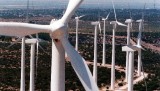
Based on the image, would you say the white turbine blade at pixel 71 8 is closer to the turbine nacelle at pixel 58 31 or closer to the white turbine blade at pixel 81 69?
the turbine nacelle at pixel 58 31

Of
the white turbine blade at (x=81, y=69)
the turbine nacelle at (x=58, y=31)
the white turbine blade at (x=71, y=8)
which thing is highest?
the white turbine blade at (x=71, y=8)

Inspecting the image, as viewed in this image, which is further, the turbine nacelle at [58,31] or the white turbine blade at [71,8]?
the white turbine blade at [71,8]

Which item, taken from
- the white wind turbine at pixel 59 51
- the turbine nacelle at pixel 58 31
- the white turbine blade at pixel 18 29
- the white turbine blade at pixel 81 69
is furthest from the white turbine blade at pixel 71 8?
the white turbine blade at pixel 81 69

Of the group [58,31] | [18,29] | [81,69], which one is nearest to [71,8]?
[58,31]

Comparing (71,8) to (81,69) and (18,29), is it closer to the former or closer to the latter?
(18,29)

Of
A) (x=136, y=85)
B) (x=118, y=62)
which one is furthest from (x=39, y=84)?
(x=118, y=62)

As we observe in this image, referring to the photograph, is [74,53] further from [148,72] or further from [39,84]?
[148,72]

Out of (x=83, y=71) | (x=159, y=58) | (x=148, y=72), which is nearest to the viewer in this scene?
(x=83, y=71)

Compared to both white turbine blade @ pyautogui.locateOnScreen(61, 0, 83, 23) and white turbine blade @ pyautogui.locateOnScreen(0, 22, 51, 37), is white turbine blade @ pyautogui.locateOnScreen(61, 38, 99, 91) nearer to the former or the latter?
white turbine blade @ pyautogui.locateOnScreen(0, 22, 51, 37)
